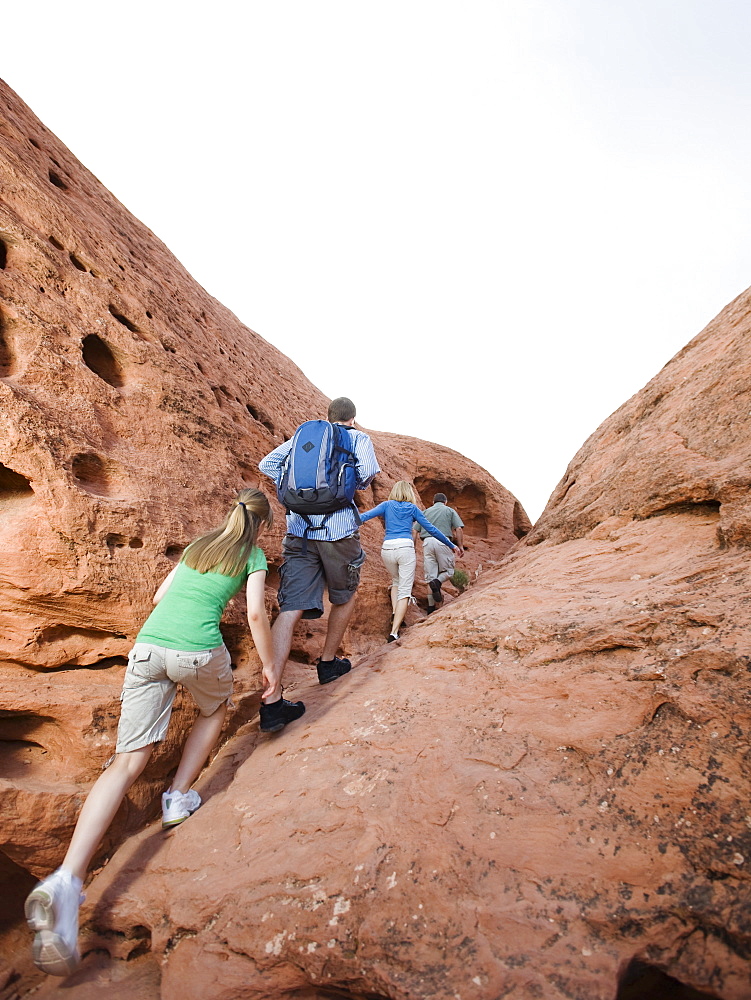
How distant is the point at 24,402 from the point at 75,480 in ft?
2.07

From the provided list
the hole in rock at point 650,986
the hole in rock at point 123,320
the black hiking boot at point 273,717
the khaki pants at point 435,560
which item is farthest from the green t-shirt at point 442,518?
the hole in rock at point 650,986

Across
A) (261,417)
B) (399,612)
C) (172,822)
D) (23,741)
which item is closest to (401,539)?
(399,612)

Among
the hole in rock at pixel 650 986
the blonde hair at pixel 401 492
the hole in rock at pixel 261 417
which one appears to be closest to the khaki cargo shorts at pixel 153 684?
the hole in rock at pixel 650 986

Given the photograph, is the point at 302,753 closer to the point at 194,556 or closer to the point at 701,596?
the point at 194,556

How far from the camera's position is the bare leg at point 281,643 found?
12.4 ft

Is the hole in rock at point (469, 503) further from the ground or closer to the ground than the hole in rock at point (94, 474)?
further from the ground

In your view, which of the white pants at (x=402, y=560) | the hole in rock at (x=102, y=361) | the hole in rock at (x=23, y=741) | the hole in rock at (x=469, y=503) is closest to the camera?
the hole in rock at (x=23, y=741)

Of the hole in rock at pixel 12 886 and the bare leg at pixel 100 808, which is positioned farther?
the hole in rock at pixel 12 886

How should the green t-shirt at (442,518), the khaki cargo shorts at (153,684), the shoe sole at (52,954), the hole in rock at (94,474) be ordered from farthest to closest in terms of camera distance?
the green t-shirt at (442,518), the hole in rock at (94,474), the khaki cargo shorts at (153,684), the shoe sole at (52,954)

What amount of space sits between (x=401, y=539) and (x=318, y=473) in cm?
245

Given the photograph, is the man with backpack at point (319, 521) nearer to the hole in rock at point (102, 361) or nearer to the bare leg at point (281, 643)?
the bare leg at point (281, 643)


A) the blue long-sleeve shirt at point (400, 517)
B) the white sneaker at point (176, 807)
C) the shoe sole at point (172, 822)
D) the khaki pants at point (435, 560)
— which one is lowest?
the shoe sole at point (172, 822)

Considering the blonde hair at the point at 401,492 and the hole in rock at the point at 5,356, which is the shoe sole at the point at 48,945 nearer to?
the hole in rock at the point at 5,356

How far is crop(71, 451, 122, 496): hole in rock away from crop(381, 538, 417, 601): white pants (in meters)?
3.07
